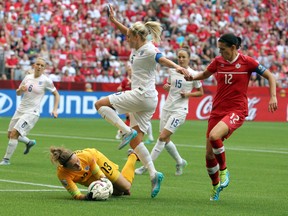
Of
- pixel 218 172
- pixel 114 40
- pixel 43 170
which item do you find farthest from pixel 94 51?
pixel 218 172

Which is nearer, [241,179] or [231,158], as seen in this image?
[241,179]

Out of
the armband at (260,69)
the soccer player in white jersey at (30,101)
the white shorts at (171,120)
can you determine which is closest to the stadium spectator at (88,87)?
the soccer player in white jersey at (30,101)

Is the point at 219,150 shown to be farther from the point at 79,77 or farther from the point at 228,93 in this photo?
the point at 79,77

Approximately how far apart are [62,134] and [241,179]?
12.4 metres

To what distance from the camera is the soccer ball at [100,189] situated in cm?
1238

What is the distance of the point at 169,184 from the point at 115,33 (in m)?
26.2

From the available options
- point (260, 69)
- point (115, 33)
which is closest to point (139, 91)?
point (260, 69)

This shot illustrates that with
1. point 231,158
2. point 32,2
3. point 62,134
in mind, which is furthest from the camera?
point 32,2

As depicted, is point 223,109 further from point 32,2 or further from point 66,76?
point 32,2

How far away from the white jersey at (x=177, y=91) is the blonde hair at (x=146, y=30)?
4645 millimetres

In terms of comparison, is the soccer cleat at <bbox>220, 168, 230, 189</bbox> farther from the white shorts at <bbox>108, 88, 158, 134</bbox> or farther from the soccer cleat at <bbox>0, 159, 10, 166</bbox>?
the soccer cleat at <bbox>0, 159, 10, 166</bbox>

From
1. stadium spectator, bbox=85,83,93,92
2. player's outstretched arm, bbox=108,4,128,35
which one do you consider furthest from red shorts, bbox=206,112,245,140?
stadium spectator, bbox=85,83,93,92

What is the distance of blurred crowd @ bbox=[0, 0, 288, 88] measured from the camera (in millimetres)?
37125

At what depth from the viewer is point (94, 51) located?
128 feet
